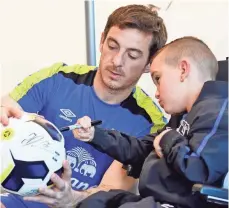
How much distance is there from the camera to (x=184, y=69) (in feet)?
3.59

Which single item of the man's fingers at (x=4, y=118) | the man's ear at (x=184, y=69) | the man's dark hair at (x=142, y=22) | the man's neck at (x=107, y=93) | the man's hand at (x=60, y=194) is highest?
the man's dark hair at (x=142, y=22)

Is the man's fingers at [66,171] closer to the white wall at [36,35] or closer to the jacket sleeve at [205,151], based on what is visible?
the jacket sleeve at [205,151]

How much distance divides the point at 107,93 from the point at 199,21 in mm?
575

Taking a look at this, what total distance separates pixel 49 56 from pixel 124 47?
651 millimetres

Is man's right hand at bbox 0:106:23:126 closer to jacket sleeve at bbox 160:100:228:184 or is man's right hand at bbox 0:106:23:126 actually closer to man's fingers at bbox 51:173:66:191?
man's fingers at bbox 51:173:66:191

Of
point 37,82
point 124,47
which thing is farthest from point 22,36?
point 124,47

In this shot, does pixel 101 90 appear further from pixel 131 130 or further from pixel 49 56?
pixel 49 56

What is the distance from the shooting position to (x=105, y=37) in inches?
55.3

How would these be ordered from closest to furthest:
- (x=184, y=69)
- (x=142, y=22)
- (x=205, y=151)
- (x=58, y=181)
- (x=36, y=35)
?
(x=205, y=151), (x=58, y=181), (x=184, y=69), (x=142, y=22), (x=36, y=35)

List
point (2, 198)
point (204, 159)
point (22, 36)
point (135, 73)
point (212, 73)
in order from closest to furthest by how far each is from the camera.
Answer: point (204, 159), point (212, 73), point (2, 198), point (135, 73), point (22, 36)

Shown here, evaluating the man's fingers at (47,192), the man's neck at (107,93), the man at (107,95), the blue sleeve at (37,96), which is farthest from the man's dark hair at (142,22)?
the man's fingers at (47,192)

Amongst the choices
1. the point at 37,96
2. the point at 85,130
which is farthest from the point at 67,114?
the point at 85,130

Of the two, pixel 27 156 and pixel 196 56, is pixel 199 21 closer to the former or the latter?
pixel 196 56

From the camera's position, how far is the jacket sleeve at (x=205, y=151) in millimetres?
867
